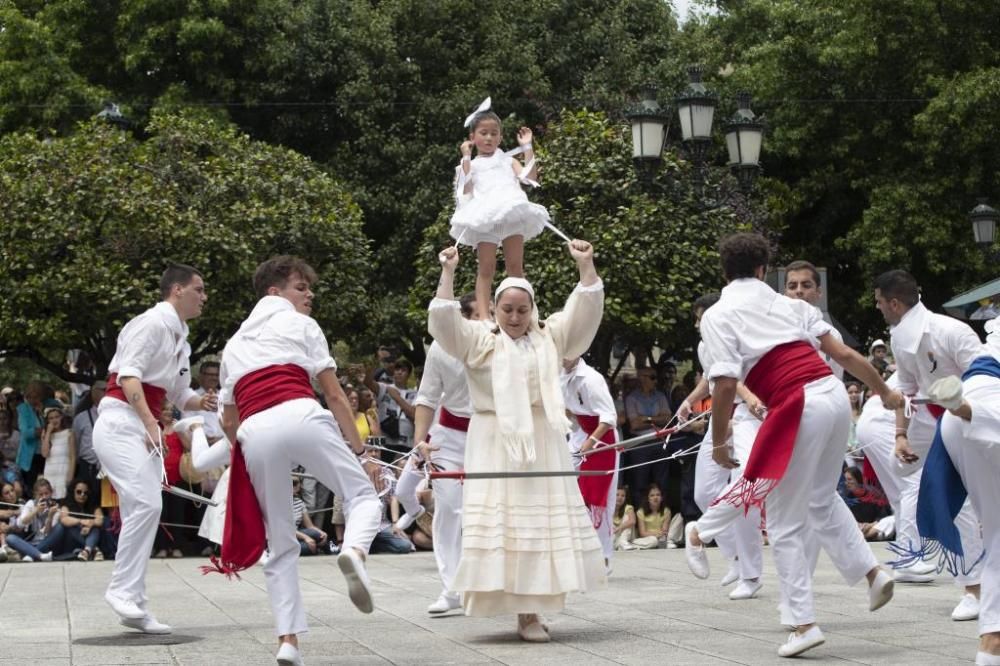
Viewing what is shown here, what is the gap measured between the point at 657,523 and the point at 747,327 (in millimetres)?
10314

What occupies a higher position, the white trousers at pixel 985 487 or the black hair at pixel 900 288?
the black hair at pixel 900 288

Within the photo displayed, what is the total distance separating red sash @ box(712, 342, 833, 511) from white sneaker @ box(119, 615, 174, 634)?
11.9 feet

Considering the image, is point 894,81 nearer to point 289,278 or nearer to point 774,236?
point 774,236

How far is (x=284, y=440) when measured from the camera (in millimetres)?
7789

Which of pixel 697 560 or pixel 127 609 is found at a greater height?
pixel 697 560

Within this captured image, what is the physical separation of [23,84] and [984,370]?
27.0 m

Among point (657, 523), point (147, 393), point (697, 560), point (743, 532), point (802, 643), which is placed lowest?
point (802, 643)

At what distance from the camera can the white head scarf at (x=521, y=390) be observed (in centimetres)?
891

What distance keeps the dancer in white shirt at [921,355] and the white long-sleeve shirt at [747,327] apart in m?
1.04

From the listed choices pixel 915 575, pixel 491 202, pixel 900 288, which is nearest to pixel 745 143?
pixel 915 575

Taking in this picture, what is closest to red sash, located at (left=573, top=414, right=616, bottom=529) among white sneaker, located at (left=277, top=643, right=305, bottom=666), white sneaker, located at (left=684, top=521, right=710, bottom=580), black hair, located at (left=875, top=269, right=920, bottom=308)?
white sneaker, located at (left=684, top=521, right=710, bottom=580)

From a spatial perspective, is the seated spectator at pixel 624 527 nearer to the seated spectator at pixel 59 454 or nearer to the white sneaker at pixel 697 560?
the seated spectator at pixel 59 454

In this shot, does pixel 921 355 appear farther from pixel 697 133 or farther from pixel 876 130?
pixel 876 130

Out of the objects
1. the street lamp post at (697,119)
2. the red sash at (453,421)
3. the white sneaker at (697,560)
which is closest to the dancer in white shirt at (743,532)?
the white sneaker at (697,560)
